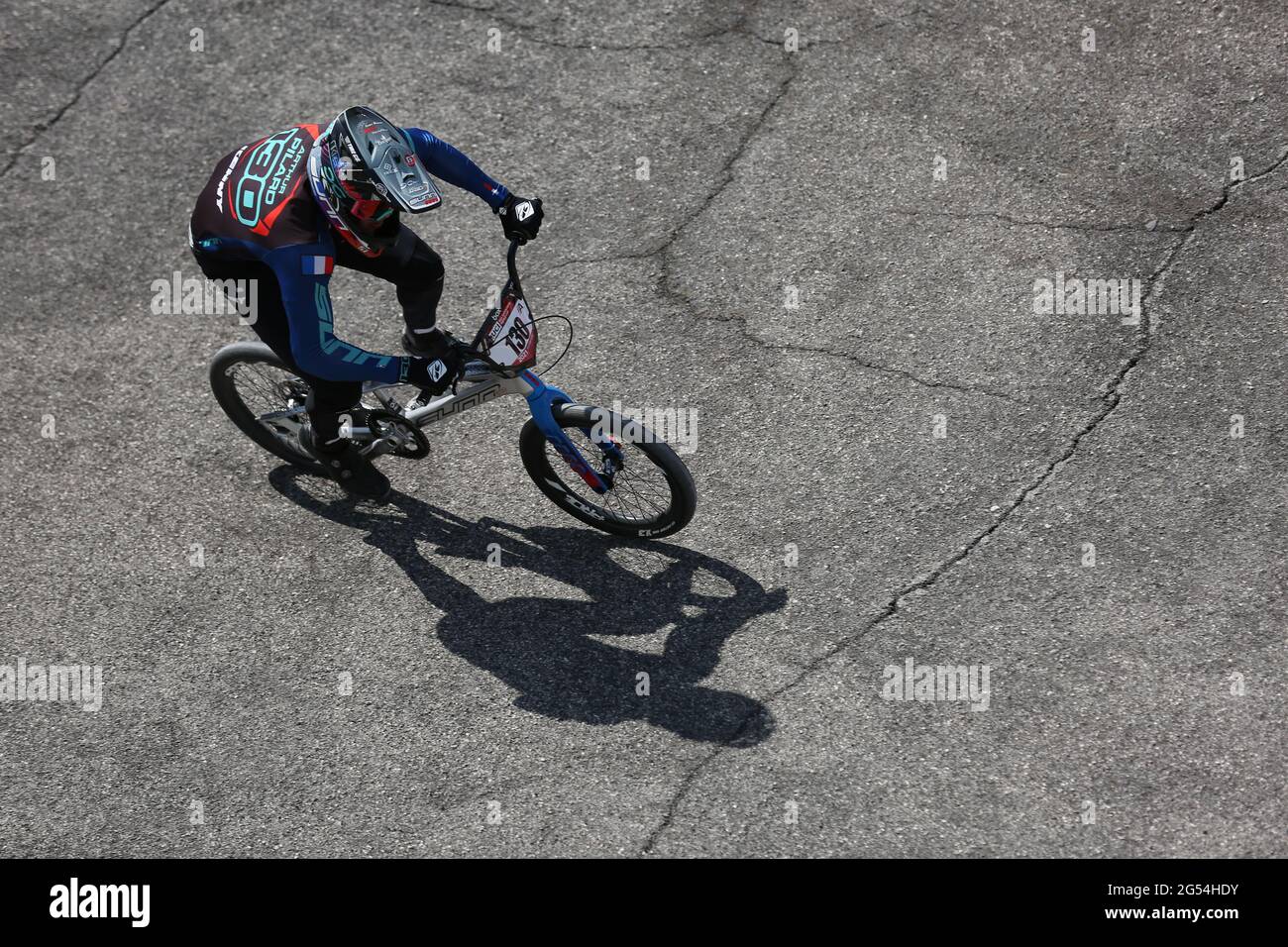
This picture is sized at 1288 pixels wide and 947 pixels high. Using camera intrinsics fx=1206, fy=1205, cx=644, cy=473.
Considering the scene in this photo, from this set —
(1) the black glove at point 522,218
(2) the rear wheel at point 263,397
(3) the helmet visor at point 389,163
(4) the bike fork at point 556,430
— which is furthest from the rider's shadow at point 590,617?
(3) the helmet visor at point 389,163

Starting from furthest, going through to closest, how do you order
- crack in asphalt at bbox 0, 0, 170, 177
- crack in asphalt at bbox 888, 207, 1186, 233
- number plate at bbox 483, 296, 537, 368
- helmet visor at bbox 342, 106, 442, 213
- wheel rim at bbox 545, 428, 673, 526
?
crack in asphalt at bbox 0, 0, 170, 177 → crack in asphalt at bbox 888, 207, 1186, 233 → wheel rim at bbox 545, 428, 673, 526 → number plate at bbox 483, 296, 537, 368 → helmet visor at bbox 342, 106, 442, 213

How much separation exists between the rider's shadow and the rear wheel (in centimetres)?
43

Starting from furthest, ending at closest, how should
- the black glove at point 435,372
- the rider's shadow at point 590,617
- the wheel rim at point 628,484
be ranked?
1. the wheel rim at point 628,484
2. the rider's shadow at point 590,617
3. the black glove at point 435,372

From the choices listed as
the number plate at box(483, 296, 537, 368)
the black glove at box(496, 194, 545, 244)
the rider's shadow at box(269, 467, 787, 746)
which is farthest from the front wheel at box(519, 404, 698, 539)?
the black glove at box(496, 194, 545, 244)

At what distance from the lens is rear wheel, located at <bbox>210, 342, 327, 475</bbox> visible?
6.67 metres

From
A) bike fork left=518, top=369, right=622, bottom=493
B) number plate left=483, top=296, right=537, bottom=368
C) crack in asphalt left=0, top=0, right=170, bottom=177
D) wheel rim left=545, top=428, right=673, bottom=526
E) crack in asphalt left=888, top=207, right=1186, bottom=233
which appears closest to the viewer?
number plate left=483, top=296, right=537, bottom=368

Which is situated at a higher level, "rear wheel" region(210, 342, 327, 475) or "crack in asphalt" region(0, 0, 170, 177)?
"crack in asphalt" region(0, 0, 170, 177)

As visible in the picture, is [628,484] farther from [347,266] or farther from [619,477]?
[347,266]

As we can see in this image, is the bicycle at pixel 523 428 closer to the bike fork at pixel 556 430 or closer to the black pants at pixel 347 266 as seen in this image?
the bike fork at pixel 556 430

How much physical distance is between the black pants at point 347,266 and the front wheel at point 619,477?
0.92 metres

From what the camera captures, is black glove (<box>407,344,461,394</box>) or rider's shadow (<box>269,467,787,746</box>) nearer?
black glove (<box>407,344,461,394</box>)

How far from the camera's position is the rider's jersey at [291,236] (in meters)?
5.52

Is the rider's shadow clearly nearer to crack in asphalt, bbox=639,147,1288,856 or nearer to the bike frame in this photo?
crack in asphalt, bbox=639,147,1288,856

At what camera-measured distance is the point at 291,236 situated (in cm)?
553
